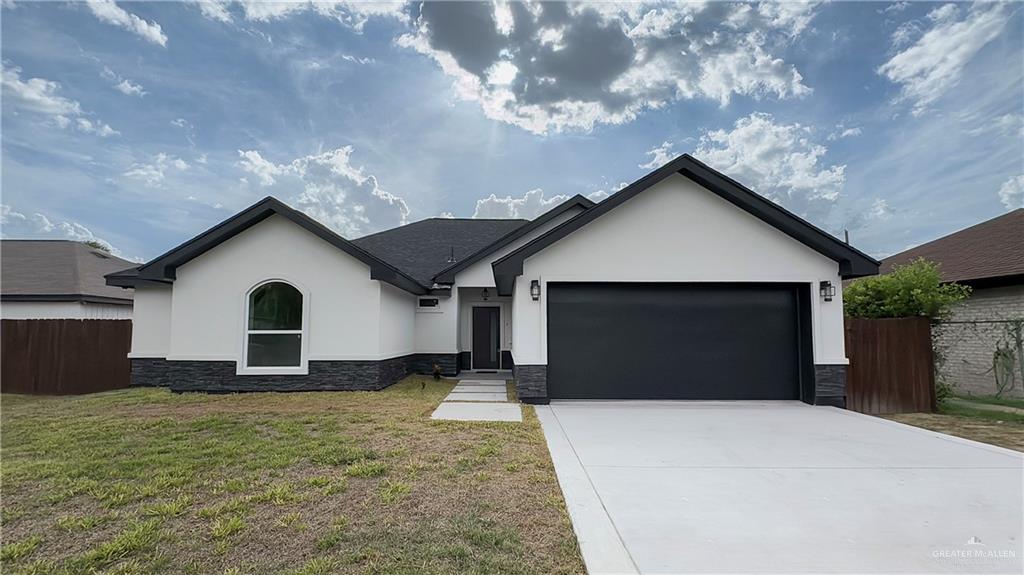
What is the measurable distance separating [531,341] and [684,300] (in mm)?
3202

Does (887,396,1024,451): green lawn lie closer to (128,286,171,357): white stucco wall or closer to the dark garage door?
the dark garage door

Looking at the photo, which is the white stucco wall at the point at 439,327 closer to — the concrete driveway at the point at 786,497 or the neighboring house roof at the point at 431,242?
the neighboring house roof at the point at 431,242

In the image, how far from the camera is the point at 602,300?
8.90 metres

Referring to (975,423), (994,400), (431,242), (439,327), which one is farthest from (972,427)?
(431,242)

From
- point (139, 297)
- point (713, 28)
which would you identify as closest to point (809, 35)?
point (713, 28)

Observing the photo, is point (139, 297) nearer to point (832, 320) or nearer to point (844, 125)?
point (832, 320)

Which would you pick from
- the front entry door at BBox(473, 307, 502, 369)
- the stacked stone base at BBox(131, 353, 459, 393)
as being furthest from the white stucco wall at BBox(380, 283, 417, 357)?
the front entry door at BBox(473, 307, 502, 369)

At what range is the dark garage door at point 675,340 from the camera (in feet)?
28.8

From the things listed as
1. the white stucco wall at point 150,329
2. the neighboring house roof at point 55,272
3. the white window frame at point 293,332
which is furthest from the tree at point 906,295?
the neighboring house roof at point 55,272

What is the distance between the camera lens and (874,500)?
387cm

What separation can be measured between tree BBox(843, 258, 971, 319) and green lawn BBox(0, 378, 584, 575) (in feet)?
26.2

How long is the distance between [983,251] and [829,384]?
8453mm

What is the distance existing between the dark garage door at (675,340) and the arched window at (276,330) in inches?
224

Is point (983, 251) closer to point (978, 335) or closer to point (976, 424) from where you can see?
point (978, 335)
